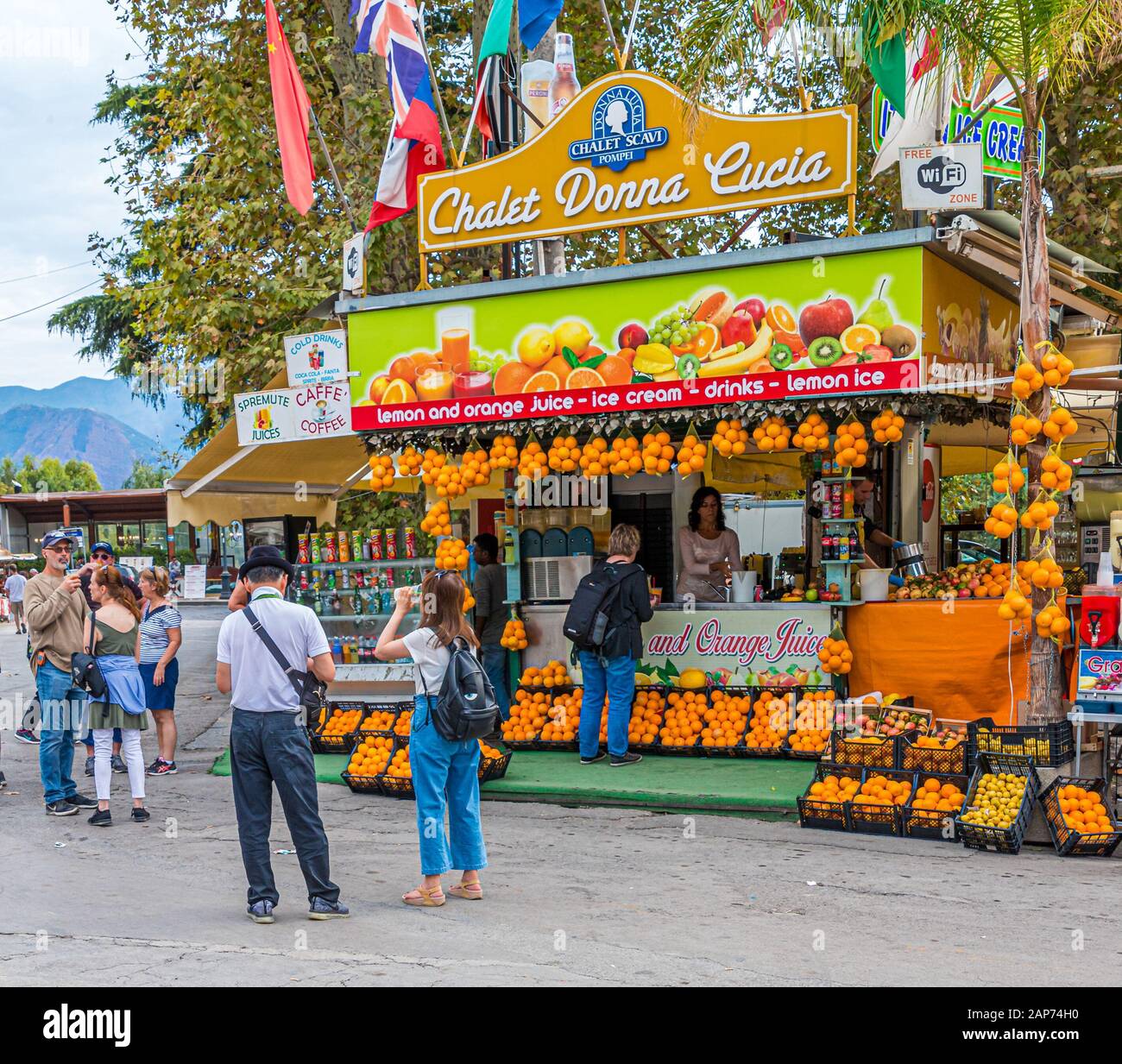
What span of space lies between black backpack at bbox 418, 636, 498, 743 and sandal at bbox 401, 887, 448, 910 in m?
0.83

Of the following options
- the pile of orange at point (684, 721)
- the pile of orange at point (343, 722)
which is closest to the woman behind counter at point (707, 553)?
the pile of orange at point (684, 721)

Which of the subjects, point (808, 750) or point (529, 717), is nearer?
point (808, 750)

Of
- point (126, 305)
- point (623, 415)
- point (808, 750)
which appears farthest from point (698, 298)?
point (126, 305)

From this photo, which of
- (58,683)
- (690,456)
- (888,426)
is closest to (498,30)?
(690,456)

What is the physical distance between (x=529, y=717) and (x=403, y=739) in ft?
5.49

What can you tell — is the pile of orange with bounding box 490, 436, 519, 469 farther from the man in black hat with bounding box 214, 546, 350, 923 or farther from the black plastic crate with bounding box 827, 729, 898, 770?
the man in black hat with bounding box 214, 546, 350, 923

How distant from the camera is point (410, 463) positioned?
12141mm

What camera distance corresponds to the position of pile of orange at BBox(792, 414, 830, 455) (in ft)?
32.9

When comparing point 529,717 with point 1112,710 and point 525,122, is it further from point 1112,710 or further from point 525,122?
point 525,122

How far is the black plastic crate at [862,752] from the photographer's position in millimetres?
8812

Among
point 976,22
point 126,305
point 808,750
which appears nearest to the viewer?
point 976,22

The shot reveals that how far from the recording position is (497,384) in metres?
11.5

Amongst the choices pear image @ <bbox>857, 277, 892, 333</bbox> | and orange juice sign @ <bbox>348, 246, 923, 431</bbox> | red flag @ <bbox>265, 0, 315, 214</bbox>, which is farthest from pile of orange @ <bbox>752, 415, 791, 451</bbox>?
red flag @ <bbox>265, 0, 315, 214</bbox>

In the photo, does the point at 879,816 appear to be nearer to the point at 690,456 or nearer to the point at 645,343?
the point at 690,456
